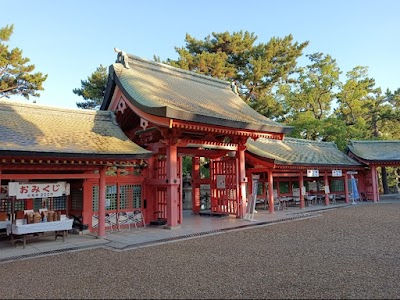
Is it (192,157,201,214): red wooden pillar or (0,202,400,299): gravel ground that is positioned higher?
(192,157,201,214): red wooden pillar

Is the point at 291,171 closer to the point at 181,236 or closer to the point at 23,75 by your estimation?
the point at 181,236

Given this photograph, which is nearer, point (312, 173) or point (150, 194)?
point (150, 194)

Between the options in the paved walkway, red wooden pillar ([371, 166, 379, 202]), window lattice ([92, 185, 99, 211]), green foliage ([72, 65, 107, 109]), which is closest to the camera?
the paved walkway

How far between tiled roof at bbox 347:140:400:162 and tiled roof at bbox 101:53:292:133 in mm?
11508

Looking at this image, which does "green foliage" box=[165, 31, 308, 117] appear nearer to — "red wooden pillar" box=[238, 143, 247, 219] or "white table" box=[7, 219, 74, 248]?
"red wooden pillar" box=[238, 143, 247, 219]

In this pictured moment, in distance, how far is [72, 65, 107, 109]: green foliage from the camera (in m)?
25.3

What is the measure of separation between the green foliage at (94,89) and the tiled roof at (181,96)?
12258 millimetres

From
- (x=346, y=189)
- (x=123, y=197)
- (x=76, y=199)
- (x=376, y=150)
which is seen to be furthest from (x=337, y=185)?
(x=76, y=199)

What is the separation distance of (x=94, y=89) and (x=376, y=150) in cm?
2212

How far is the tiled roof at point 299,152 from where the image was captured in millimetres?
16106

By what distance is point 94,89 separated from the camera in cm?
2536

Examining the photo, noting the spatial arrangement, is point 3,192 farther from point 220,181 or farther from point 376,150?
point 376,150

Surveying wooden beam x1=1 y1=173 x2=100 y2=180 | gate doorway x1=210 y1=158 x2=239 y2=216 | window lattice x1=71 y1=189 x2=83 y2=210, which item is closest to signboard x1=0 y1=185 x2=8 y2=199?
wooden beam x1=1 y1=173 x2=100 y2=180

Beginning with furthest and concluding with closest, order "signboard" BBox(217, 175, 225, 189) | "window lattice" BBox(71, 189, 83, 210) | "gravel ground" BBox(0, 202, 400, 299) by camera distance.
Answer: "signboard" BBox(217, 175, 225, 189) < "window lattice" BBox(71, 189, 83, 210) < "gravel ground" BBox(0, 202, 400, 299)
